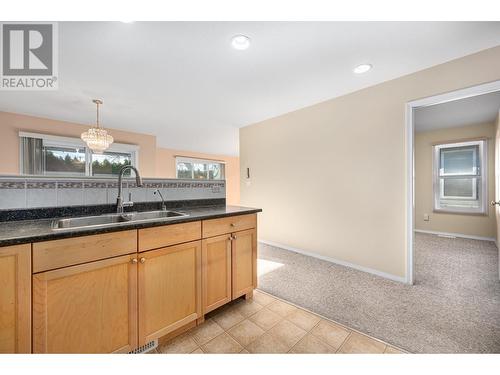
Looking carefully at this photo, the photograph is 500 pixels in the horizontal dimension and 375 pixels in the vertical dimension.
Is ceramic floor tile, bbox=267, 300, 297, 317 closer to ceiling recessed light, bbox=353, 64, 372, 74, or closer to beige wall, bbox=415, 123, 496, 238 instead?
ceiling recessed light, bbox=353, 64, 372, 74

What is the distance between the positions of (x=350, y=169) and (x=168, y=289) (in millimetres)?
2427

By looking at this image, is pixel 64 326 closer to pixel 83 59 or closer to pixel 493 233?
pixel 83 59

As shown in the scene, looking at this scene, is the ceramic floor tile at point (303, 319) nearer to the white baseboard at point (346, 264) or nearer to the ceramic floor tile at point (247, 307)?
the ceramic floor tile at point (247, 307)

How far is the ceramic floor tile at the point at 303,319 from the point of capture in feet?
5.05

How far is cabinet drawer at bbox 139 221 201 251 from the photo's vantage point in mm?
1226

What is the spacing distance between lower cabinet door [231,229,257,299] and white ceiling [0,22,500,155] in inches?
63.7

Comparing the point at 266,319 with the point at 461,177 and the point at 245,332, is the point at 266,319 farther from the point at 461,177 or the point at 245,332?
the point at 461,177

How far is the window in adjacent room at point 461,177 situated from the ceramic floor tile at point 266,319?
4.59 metres

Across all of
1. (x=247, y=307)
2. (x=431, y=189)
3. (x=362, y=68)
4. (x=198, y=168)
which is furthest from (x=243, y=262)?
(x=198, y=168)

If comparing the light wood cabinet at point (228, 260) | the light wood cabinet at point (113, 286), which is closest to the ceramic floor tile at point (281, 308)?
the light wood cabinet at point (228, 260)

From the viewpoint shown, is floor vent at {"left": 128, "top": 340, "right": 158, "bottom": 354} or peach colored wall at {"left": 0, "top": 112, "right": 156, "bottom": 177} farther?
peach colored wall at {"left": 0, "top": 112, "right": 156, "bottom": 177}

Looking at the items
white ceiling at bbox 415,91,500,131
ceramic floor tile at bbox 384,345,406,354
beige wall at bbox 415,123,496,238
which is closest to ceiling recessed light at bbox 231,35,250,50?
ceramic floor tile at bbox 384,345,406,354
